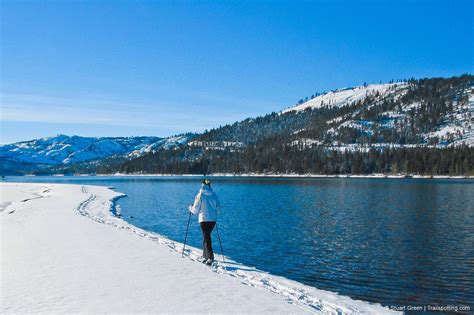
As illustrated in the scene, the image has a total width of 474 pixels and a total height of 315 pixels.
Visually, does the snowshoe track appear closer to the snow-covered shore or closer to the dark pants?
the snow-covered shore

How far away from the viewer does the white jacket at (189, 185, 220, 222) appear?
1644cm

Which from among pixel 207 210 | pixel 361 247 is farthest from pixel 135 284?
pixel 361 247

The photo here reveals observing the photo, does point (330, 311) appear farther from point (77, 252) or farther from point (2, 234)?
point (2, 234)

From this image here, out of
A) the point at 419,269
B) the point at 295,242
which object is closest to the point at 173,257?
the point at 295,242

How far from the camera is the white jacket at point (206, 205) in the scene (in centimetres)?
1644

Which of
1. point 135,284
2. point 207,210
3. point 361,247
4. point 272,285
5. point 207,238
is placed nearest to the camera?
point 135,284

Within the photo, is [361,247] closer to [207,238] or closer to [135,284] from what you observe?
[207,238]

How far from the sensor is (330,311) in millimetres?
10469

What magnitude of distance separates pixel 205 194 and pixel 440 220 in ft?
82.9

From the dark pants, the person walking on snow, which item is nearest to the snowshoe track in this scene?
the dark pants

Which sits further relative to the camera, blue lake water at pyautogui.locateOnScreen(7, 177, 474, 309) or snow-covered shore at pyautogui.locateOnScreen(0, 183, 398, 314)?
blue lake water at pyautogui.locateOnScreen(7, 177, 474, 309)

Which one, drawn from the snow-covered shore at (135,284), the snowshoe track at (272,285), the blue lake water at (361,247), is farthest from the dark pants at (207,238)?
the blue lake water at (361,247)

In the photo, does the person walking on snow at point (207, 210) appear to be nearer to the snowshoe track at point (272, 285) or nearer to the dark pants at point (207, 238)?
the dark pants at point (207, 238)

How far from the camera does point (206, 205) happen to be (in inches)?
650
